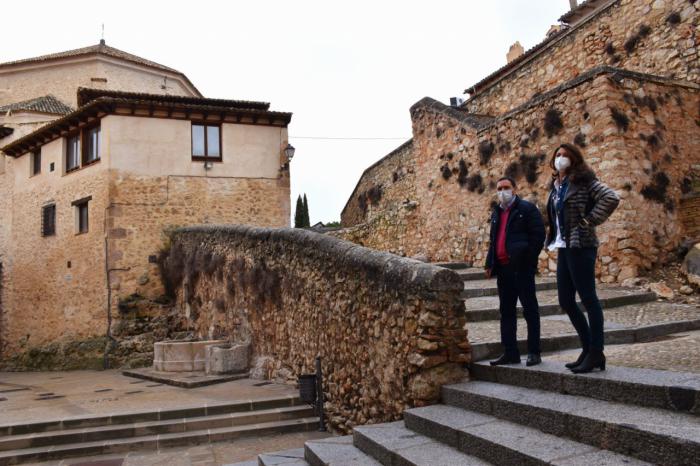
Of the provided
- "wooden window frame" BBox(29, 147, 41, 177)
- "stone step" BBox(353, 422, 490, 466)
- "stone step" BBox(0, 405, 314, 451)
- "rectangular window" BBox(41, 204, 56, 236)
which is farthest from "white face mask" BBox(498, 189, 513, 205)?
"wooden window frame" BBox(29, 147, 41, 177)

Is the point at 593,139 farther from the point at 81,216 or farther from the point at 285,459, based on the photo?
the point at 81,216

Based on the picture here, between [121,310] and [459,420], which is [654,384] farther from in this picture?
[121,310]

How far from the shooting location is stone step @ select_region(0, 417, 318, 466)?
20.9ft

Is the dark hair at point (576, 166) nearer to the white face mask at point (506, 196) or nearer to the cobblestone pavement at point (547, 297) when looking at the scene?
the white face mask at point (506, 196)

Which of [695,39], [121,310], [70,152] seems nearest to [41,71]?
[70,152]

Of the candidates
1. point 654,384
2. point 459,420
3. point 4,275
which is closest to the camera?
point 654,384

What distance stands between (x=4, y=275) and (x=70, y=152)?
641 centimetres

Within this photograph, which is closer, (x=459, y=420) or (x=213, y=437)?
(x=459, y=420)

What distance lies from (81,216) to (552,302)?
596 inches

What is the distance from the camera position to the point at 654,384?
2945mm

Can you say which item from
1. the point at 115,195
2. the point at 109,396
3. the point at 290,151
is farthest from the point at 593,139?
the point at 115,195

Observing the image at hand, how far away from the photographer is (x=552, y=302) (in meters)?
6.75

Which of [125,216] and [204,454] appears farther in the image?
[125,216]

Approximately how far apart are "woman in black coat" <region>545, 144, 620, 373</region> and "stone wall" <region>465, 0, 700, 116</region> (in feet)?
22.6
